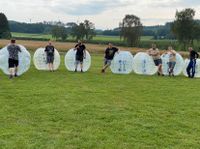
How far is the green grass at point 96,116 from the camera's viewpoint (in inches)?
365

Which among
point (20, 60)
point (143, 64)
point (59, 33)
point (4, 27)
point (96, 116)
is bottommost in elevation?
point (96, 116)

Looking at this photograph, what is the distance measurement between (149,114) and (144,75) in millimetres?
13390

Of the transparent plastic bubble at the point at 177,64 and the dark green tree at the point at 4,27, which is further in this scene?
the dark green tree at the point at 4,27

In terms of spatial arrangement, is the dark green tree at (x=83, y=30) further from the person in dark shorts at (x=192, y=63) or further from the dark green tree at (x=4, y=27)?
the person in dark shorts at (x=192, y=63)

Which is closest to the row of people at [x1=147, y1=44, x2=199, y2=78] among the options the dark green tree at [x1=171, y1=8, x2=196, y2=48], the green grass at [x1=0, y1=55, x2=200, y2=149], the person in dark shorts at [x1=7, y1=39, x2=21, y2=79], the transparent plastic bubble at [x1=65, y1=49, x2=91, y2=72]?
the transparent plastic bubble at [x1=65, y1=49, x2=91, y2=72]

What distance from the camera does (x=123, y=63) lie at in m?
26.0

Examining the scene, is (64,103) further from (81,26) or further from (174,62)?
(81,26)

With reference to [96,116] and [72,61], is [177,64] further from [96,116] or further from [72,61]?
[96,116]

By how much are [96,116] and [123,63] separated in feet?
47.3

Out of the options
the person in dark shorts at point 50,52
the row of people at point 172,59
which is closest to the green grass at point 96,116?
the person in dark shorts at point 50,52

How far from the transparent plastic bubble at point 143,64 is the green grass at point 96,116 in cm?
647

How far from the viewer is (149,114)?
40.5 ft

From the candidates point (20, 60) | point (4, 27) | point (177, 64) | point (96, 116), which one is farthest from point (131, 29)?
point (96, 116)

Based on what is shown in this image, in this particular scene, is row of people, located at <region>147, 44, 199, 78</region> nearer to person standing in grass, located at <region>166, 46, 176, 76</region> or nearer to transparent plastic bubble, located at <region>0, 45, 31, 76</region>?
person standing in grass, located at <region>166, 46, 176, 76</region>
